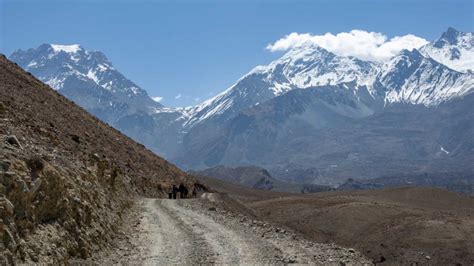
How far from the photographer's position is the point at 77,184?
20703 millimetres

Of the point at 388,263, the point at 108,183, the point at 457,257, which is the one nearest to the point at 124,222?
the point at 108,183

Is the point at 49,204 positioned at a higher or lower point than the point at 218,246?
higher

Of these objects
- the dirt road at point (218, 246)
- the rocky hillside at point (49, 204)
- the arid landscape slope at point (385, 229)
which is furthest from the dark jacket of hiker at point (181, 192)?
the dirt road at point (218, 246)

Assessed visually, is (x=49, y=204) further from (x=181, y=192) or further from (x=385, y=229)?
(x=385, y=229)

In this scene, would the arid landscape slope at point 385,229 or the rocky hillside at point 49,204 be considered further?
the arid landscape slope at point 385,229

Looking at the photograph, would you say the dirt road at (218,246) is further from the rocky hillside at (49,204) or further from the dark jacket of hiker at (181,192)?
the dark jacket of hiker at (181,192)

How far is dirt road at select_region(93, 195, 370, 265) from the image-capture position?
19.3 metres

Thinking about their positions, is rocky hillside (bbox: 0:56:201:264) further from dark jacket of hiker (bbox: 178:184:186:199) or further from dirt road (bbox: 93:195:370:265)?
dark jacket of hiker (bbox: 178:184:186:199)

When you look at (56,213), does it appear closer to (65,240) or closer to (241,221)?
(65,240)

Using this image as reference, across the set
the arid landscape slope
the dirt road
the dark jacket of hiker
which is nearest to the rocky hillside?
the dirt road

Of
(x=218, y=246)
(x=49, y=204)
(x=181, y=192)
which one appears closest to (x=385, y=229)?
(x=181, y=192)

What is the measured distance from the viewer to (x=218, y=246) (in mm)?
21531

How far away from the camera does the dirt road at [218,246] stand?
19281 millimetres

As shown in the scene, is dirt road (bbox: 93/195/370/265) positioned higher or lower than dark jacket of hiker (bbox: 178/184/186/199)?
lower
